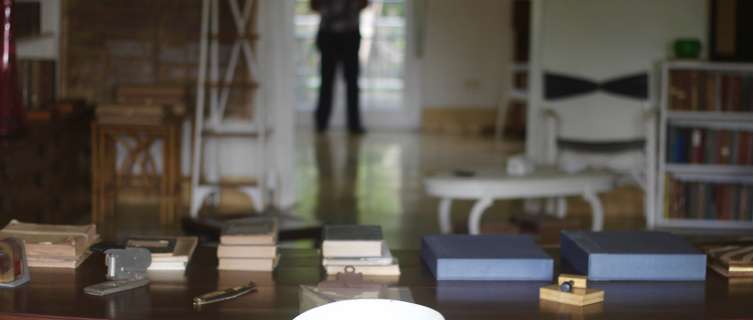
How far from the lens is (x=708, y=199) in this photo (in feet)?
14.5

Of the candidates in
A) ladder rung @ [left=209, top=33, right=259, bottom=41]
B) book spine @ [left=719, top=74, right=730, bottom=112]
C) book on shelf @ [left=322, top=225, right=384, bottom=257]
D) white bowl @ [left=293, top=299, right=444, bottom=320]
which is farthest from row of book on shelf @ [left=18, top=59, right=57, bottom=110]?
book spine @ [left=719, top=74, right=730, bottom=112]

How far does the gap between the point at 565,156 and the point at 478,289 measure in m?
3.84

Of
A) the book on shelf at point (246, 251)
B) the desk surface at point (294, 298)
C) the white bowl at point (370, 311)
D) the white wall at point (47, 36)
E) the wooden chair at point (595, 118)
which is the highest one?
the white wall at point (47, 36)

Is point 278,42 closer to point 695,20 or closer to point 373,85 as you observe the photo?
point 695,20

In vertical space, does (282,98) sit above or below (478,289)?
above

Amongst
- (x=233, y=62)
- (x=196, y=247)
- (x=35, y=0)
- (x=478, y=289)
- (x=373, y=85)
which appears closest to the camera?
(x=478, y=289)

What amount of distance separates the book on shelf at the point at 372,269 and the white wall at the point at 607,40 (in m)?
3.59

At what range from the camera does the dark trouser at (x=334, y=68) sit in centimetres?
838

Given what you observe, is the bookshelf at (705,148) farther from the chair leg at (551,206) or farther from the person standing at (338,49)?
the person standing at (338,49)

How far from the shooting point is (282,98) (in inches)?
191

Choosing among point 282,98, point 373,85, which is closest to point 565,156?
point 282,98

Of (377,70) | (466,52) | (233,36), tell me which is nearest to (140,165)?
(233,36)

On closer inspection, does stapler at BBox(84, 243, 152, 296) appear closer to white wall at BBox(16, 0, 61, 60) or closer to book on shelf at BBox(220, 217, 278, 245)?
book on shelf at BBox(220, 217, 278, 245)

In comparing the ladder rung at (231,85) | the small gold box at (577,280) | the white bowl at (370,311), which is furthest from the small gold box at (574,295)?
the ladder rung at (231,85)
